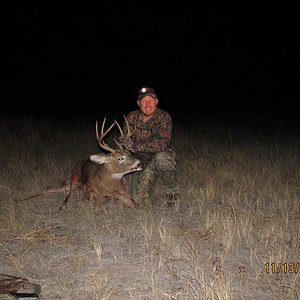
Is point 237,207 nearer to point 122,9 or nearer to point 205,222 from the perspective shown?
point 205,222

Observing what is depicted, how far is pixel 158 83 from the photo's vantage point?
37.1 metres

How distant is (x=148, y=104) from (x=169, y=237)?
2.31m

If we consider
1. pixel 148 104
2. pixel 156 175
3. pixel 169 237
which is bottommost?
pixel 169 237

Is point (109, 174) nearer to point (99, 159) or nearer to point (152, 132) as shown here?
point (99, 159)

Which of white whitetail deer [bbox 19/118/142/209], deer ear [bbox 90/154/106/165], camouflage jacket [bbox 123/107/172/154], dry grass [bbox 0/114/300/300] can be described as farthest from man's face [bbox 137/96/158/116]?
dry grass [bbox 0/114/300/300]

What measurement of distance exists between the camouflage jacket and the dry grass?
2.72 feet

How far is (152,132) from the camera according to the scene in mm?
6578

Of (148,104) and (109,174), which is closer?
(109,174)

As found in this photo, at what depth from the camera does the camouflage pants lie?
6.27 m

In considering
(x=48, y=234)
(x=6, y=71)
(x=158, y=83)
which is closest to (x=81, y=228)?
(x=48, y=234)
